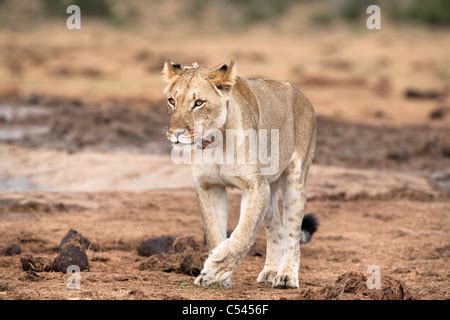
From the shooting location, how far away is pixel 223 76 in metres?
6.88

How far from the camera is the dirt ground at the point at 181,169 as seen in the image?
25.4 ft

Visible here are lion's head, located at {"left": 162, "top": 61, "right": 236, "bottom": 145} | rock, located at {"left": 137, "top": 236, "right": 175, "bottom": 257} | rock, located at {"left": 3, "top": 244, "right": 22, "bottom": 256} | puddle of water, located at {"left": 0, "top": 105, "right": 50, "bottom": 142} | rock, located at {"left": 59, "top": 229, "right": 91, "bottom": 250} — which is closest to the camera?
lion's head, located at {"left": 162, "top": 61, "right": 236, "bottom": 145}

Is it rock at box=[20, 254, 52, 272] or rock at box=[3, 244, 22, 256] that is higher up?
rock at box=[20, 254, 52, 272]

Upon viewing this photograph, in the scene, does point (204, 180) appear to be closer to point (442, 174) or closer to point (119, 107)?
point (442, 174)

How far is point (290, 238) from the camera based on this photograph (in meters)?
7.62

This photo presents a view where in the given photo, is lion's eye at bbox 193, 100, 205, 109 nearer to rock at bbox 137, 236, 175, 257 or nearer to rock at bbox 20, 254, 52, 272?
rock at bbox 20, 254, 52, 272

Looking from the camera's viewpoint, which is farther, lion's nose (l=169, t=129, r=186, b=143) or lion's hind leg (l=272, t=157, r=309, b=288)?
lion's hind leg (l=272, t=157, r=309, b=288)

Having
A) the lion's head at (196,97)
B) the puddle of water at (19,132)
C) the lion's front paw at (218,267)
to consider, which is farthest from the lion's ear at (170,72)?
the puddle of water at (19,132)

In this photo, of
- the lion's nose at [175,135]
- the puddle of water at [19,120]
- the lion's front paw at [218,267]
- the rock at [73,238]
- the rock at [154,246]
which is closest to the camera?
the lion's nose at [175,135]

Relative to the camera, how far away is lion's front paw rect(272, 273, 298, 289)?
7375 millimetres

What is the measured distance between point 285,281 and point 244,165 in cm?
94

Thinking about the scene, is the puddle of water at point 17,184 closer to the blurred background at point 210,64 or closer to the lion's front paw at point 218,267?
the blurred background at point 210,64

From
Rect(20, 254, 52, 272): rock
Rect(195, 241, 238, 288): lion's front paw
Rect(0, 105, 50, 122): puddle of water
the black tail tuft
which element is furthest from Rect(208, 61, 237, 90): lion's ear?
Rect(0, 105, 50, 122): puddle of water
